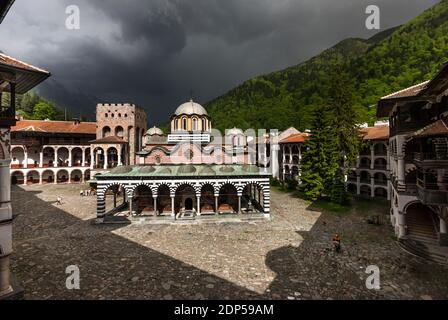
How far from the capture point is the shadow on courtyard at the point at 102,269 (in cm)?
963

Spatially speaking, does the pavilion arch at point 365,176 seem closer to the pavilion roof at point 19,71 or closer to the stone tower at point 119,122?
the pavilion roof at point 19,71

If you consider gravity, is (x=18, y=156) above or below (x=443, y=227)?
above

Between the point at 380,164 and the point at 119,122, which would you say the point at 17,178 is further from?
the point at 380,164

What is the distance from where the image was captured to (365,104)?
178 ft

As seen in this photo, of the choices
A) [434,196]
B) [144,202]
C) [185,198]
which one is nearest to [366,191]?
[434,196]

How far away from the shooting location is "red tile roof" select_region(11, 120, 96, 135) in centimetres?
4006

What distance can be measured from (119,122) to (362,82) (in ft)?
219

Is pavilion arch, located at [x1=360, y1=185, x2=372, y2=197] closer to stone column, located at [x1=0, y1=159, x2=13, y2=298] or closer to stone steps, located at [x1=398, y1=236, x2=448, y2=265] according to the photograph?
stone steps, located at [x1=398, y1=236, x2=448, y2=265]

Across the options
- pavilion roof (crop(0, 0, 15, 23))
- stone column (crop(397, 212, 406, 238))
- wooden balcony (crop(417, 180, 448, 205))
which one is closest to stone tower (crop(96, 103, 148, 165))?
pavilion roof (crop(0, 0, 15, 23))

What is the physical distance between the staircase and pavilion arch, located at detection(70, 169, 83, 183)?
167 feet

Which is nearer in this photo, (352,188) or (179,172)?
(179,172)

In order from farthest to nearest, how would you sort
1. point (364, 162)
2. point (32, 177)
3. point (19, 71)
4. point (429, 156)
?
point (32, 177)
point (364, 162)
point (429, 156)
point (19, 71)

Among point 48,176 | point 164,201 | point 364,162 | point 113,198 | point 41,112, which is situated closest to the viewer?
point 164,201

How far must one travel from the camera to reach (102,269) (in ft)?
38.1
